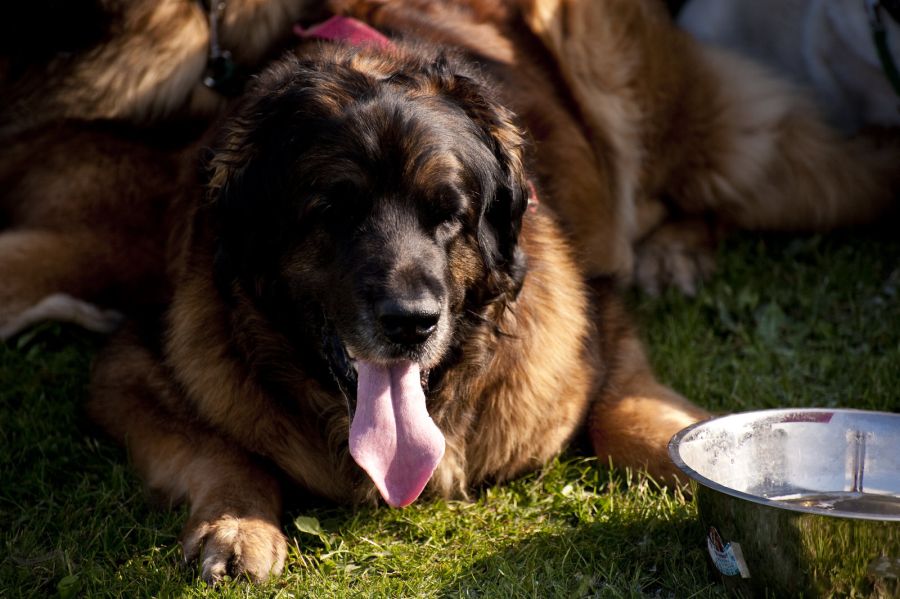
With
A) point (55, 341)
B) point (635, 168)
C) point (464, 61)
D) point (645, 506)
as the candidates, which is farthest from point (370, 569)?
point (635, 168)

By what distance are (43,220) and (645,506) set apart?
2.58 meters

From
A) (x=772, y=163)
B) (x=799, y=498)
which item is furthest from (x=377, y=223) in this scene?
(x=772, y=163)

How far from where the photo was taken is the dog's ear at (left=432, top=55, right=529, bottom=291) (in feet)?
10.1

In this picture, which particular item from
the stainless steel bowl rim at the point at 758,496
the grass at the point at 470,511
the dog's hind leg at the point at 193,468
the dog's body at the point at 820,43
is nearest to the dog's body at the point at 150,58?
the grass at the point at 470,511

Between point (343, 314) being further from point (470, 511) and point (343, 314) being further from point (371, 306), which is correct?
point (470, 511)

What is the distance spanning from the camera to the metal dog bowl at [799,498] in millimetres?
2281

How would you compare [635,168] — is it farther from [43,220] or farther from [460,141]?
[43,220]

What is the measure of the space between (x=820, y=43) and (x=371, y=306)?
3.78 m

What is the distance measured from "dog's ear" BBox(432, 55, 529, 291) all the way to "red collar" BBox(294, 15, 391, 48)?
0.43 m

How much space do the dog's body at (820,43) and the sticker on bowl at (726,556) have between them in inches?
127

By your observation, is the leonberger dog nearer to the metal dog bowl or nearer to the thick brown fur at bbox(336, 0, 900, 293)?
the thick brown fur at bbox(336, 0, 900, 293)

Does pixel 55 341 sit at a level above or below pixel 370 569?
below

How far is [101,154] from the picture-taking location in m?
4.23

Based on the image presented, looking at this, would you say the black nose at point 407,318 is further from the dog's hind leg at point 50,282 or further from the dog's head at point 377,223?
the dog's hind leg at point 50,282
